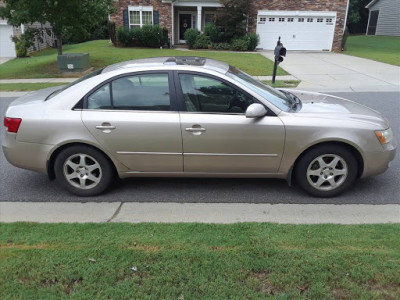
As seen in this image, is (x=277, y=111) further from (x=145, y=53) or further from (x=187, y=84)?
(x=145, y=53)

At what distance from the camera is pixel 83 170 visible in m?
4.35

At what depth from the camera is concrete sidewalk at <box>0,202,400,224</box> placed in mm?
3836

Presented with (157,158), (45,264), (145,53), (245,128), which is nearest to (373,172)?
(245,128)

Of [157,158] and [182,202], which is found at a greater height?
[157,158]

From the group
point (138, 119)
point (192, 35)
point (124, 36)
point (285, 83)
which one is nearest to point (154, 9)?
point (124, 36)

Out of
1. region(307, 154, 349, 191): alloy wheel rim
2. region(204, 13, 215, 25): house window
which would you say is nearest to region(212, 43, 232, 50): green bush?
region(204, 13, 215, 25): house window

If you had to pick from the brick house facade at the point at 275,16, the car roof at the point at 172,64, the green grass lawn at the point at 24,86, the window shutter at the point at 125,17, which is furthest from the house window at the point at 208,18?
the car roof at the point at 172,64

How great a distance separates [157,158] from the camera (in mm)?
4246

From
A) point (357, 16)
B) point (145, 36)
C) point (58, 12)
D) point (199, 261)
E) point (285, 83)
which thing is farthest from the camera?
point (357, 16)

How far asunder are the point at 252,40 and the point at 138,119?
2154 cm

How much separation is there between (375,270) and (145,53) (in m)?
20.1

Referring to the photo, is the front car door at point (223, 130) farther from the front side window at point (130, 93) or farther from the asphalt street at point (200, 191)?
the asphalt street at point (200, 191)

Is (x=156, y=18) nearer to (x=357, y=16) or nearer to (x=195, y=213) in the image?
(x=195, y=213)

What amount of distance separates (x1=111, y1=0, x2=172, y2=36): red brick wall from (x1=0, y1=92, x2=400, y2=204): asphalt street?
72.7 ft
